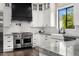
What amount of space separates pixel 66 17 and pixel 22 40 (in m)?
0.69

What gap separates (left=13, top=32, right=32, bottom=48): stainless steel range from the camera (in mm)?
1513

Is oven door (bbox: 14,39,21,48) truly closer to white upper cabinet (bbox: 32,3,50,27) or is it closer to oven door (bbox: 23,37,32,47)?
oven door (bbox: 23,37,32,47)

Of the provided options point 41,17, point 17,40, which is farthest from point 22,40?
point 41,17

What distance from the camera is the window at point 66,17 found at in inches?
62.3

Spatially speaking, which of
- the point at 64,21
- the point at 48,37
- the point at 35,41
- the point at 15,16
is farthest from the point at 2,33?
the point at 64,21

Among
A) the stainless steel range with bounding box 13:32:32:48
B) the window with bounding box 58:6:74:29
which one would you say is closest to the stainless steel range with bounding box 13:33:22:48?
the stainless steel range with bounding box 13:32:32:48

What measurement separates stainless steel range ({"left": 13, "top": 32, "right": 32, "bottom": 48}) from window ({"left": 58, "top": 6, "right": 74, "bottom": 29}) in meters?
0.47

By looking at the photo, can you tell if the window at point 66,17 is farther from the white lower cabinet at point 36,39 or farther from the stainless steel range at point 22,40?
the stainless steel range at point 22,40

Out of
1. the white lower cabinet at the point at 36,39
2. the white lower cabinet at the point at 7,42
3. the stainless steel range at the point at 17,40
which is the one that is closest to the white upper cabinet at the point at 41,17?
the white lower cabinet at the point at 36,39

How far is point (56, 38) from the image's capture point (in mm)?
1466

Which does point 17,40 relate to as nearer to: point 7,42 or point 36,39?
point 7,42

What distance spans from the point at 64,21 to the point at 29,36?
1.73 ft

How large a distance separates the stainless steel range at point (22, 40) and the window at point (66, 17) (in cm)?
47

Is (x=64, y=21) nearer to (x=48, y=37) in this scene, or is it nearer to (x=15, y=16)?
(x=48, y=37)
